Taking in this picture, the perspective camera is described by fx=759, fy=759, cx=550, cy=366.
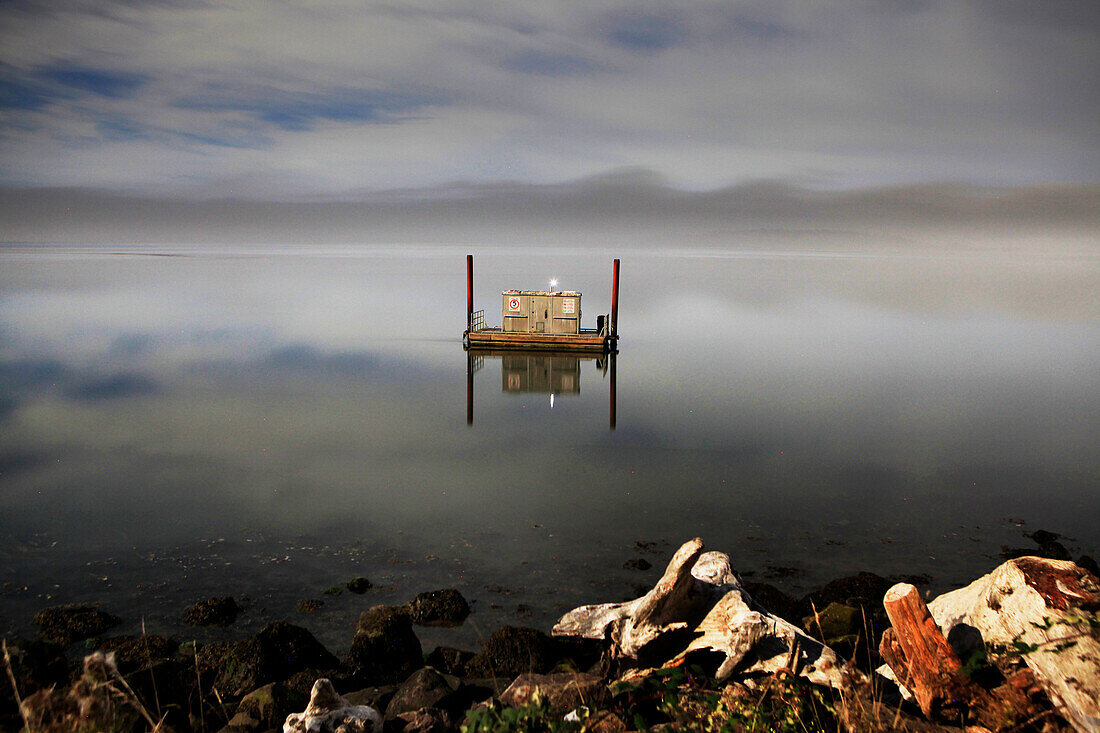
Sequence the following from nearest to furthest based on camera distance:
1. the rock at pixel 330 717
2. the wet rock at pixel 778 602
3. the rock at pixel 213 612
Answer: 1. the rock at pixel 330 717
2. the rock at pixel 213 612
3. the wet rock at pixel 778 602

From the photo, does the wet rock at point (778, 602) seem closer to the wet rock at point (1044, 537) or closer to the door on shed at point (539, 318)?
the wet rock at point (1044, 537)

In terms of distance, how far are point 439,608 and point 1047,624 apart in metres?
7.99

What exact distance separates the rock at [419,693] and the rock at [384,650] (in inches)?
32.6

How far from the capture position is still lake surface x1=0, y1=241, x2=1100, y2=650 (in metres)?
13.1

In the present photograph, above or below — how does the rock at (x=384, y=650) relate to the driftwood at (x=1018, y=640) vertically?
below

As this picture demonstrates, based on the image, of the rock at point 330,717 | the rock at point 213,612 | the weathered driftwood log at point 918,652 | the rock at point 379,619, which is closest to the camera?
the weathered driftwood log at point 918,652

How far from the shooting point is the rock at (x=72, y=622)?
35.4 feet

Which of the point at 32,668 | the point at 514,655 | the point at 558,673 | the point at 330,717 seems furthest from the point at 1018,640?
the point at 32,668

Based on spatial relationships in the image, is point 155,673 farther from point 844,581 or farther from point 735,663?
point 844,581

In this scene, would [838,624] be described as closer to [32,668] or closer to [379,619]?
[379,619]

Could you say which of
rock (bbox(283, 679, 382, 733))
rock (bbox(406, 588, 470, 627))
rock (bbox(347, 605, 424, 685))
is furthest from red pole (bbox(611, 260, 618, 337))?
rock (bbox(283, 679, 382, 733))

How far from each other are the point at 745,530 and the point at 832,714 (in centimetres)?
944

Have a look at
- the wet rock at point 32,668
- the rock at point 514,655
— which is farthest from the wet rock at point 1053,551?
the wet rock at point 32,668

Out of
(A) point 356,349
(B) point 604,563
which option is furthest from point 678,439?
(A) point 356,349
